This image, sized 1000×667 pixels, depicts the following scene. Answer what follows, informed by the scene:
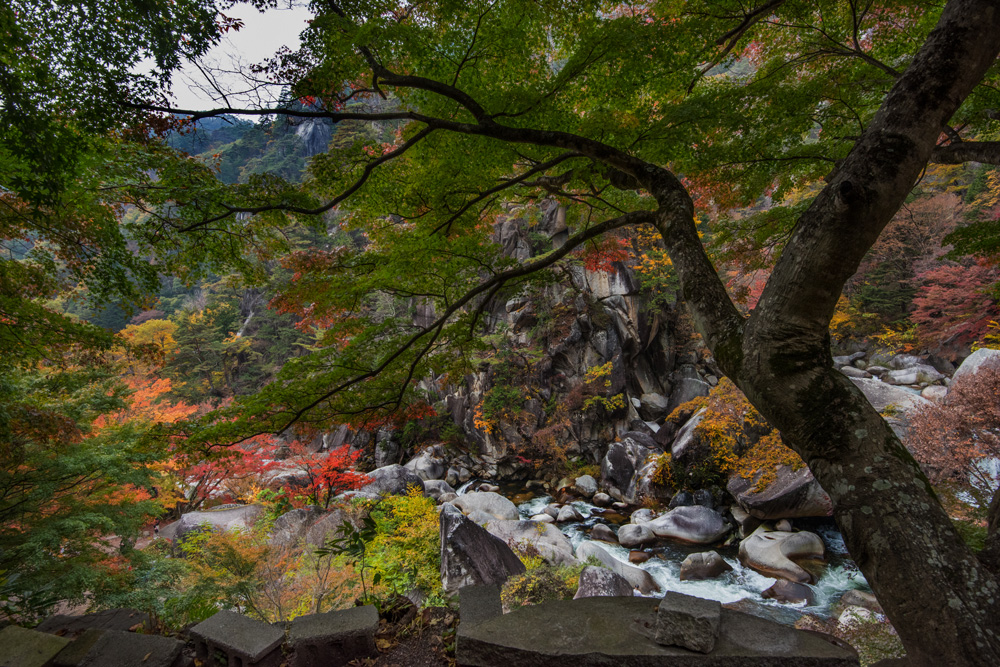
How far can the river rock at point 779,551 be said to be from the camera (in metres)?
7.62

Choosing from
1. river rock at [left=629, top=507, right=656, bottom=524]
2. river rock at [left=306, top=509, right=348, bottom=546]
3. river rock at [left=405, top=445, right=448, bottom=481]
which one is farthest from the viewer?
river rock at [left=405, top=445, right=448, bottom=481]

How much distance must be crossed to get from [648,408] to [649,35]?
44.7 ft

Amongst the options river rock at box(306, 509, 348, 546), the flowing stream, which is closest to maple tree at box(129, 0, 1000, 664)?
river rock at box(306, 509, 348, 546)

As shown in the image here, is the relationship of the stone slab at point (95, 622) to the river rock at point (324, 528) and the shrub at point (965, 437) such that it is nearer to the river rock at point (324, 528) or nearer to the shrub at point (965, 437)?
the river rock at point (324, 528)

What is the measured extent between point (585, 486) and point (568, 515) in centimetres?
184

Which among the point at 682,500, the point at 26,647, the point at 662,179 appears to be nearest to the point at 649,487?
the point at 682,500

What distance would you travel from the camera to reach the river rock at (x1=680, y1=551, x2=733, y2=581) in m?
7.89

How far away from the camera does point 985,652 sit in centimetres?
152

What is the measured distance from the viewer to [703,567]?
26.1 ft

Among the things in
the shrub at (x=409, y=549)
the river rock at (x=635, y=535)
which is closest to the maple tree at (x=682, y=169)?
the shrub at (x=409, y=549)

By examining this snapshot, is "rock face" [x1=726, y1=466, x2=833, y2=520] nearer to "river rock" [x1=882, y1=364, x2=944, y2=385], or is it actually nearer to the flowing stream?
the flowing stream

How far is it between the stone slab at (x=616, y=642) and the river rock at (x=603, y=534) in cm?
790

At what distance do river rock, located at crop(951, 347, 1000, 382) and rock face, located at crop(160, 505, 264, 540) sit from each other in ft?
54.3

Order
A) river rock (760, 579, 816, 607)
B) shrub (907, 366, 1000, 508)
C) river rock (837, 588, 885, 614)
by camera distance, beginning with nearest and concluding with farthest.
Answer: river rock (837, 588, 885, 614), shrub (907, 366, 1000, 508), river rock (760, 579, 816, 607)
